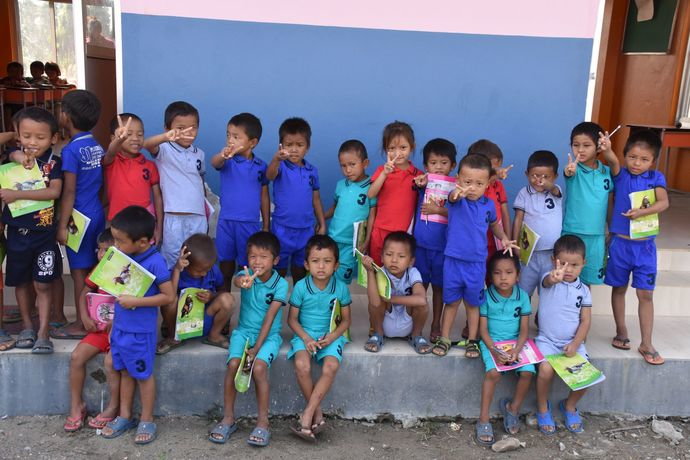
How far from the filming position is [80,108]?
3.21 meters

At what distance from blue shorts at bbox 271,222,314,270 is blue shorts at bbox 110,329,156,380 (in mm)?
904

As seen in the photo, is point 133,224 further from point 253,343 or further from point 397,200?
point 397,200

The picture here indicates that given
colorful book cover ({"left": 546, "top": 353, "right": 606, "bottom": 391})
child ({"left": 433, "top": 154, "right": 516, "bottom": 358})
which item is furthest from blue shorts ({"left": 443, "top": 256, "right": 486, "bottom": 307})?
colorful book cover ({"left": 546, "top": 353, "right": 606, "bottom": 391})

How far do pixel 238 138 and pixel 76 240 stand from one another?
101cm

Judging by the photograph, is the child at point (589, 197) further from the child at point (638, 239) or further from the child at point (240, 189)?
the child at point (240, 189)

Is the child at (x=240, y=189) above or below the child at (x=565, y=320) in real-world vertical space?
above

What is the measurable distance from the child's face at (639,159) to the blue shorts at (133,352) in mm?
2733

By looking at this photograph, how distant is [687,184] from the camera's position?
7.39 meters

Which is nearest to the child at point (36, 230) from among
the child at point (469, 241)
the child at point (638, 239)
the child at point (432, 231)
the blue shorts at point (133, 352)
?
the blue shorts at point (133, 352)

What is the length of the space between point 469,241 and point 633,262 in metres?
1.01

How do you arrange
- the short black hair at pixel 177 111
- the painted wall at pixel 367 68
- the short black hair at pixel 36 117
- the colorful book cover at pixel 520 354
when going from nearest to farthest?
the short black hair at pixel 36 117, the colorful book cover at pixel 520 354, the short black hair at pixel 177 111, the painted wall at pixel 367 68

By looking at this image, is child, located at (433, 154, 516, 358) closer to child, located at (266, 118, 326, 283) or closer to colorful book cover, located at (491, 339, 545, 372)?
colorful book cover, located at (491, 339, 545, 372)

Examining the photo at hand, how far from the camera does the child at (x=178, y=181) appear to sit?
3385mm

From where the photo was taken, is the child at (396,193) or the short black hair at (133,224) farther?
the child at (396,193)
